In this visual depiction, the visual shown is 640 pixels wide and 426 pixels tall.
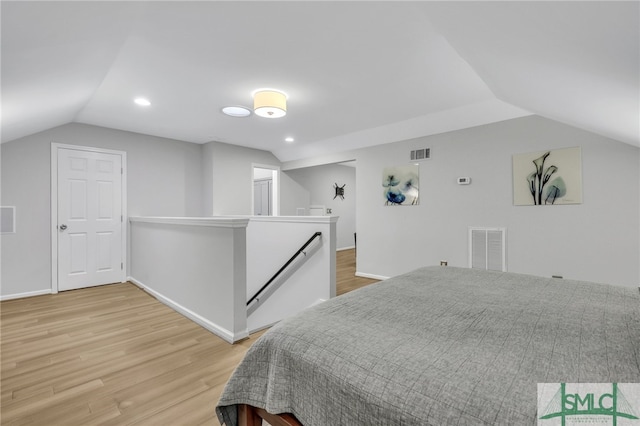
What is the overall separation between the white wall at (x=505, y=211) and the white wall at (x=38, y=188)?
3.65 metres

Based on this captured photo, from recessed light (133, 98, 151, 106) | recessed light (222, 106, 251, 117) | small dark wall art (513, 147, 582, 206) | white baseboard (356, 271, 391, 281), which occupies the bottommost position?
white baseboard (356, 271, 391, 281)

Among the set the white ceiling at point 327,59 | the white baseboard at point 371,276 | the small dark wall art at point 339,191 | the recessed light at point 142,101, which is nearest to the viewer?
the white ceiling at point 327,59

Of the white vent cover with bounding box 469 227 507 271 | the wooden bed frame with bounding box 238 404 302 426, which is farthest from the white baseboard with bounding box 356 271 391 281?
the wooden bed frame with bounding box 238 404 302 426

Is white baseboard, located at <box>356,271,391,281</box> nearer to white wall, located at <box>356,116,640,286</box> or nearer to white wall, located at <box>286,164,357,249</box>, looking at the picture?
white wall, located at <box>356,116,640,286</box>

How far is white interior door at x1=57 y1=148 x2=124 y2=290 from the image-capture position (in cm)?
395

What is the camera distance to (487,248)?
11.9 feet

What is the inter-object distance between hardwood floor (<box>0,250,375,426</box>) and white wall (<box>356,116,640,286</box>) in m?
2.76

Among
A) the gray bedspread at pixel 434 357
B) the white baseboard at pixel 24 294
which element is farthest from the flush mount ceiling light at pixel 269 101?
the white baseboard at pixel 24 294

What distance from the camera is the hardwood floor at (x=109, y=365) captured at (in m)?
1.57

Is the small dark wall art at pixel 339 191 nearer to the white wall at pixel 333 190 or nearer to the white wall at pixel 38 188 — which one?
the white wall at pixel 333 190

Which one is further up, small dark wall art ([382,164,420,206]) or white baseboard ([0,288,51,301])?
small dark wall art ([382,164,420,206])

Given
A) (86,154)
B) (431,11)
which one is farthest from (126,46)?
(86,154)

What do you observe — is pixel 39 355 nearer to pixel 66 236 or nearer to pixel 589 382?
pixel 66 236

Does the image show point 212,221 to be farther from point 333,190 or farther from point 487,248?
point 333,190
